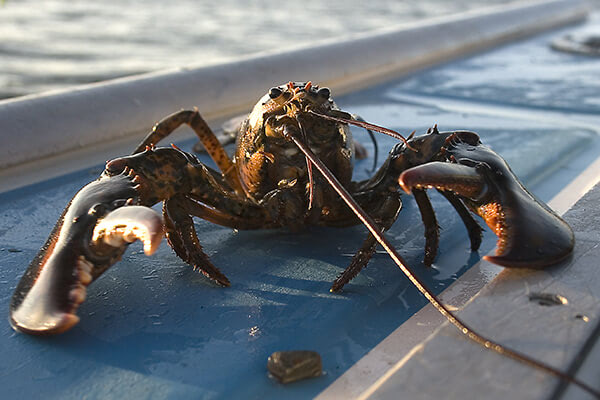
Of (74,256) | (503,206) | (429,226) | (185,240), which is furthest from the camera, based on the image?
(429,226)

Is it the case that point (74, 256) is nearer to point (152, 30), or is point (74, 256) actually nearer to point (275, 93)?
point (275, 93)

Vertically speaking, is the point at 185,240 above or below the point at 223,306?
above

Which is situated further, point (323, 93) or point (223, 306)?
point (323, 93)

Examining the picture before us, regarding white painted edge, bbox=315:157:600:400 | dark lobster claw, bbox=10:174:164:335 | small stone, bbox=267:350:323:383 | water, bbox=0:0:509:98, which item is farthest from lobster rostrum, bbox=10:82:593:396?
water, bbox=0:0:509:98

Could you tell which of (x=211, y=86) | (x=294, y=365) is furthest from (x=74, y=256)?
(x=211, y=86)

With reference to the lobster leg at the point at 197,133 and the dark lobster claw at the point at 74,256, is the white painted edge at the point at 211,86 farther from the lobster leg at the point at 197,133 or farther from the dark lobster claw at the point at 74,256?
the dark lobster claw at the point at 74,256

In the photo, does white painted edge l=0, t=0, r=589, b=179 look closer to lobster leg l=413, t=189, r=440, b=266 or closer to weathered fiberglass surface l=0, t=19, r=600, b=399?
weathered fiberglass surface l=0, t=19, r=600, b=399

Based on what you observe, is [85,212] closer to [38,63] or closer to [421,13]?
[38,63]
